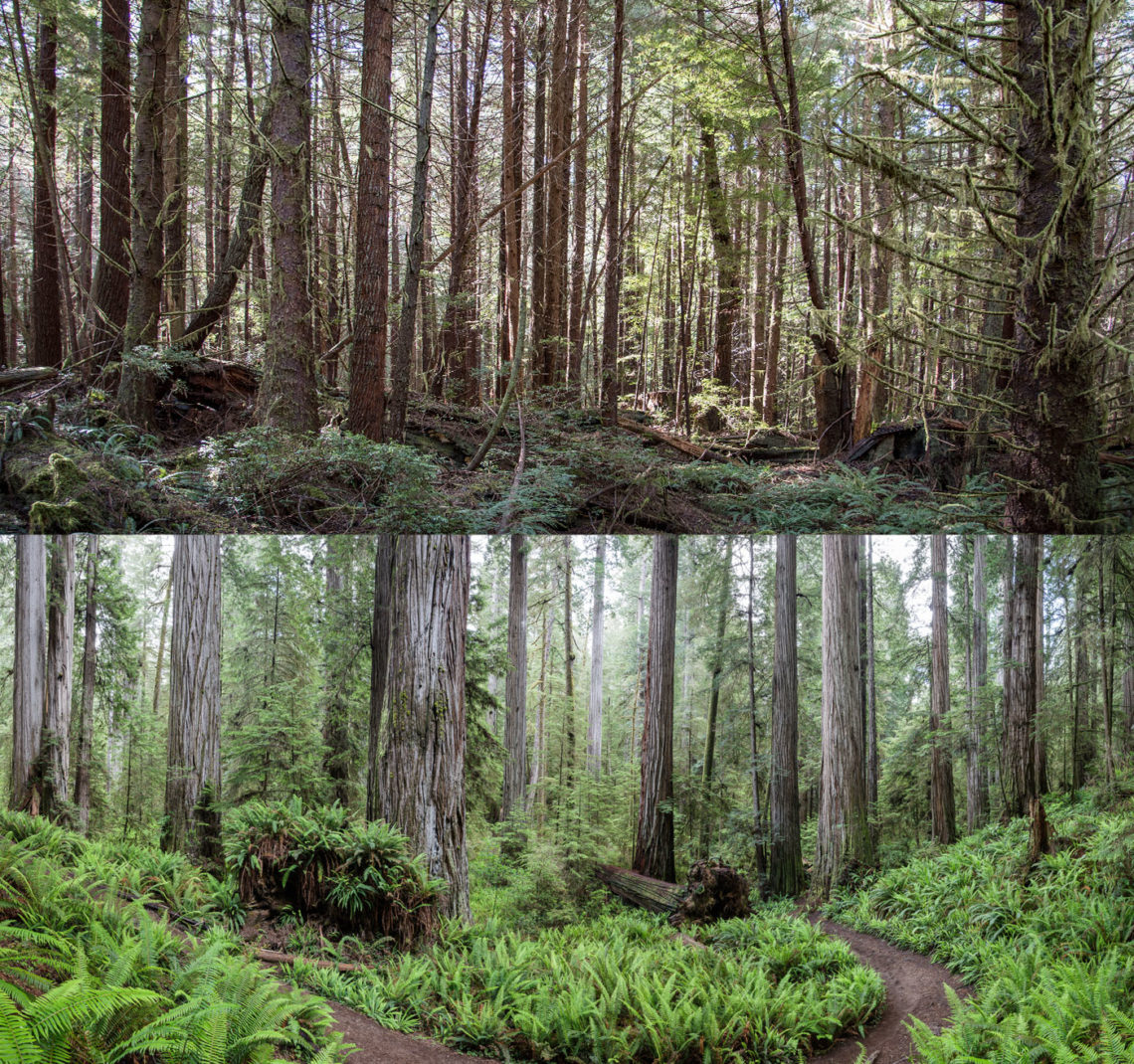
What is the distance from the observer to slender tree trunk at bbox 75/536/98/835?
11.5 feet

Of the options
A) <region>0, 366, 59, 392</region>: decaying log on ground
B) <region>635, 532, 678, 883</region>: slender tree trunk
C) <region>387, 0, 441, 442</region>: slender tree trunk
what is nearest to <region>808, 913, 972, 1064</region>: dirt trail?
<region>635, 532, 678, 883</region>: slender tree trunk

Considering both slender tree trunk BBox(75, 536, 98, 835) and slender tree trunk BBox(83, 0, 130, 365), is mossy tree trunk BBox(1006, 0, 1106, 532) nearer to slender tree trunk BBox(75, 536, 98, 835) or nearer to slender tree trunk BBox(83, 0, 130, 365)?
slender tree trunk BBox(75, 536, 98, 835)

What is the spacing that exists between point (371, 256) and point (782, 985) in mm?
6290

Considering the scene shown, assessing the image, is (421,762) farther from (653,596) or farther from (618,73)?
(618,73)

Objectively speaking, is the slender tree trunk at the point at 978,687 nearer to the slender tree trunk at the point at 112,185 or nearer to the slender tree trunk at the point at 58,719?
the slender tree trunk at the point at 58,719

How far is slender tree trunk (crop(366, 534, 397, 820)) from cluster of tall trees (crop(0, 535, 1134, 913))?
17 millimetres

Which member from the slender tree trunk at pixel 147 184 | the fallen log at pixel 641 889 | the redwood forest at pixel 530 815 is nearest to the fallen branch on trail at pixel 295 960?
the redwood forest at pixel 530 815

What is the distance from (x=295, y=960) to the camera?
129 inches

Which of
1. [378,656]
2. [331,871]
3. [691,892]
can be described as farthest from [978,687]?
[331,871]

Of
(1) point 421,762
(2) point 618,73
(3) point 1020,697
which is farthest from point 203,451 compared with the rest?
(2) point 618,73

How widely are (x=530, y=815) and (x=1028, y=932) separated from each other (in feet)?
8.89

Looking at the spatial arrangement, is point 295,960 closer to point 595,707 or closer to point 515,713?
point 515,713

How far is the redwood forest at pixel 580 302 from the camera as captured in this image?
3.33 metres

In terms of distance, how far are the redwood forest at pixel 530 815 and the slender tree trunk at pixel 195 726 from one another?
15 mm
